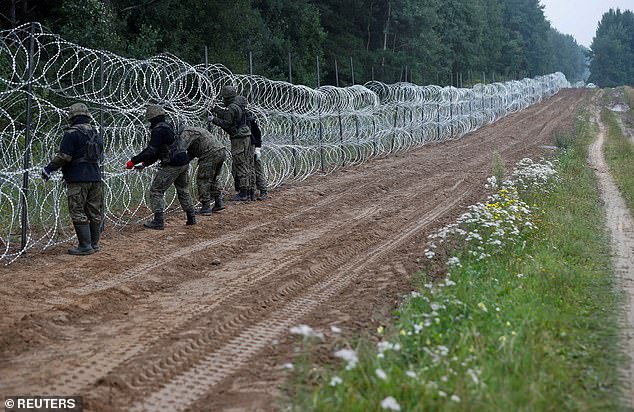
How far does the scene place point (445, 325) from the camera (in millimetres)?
5691

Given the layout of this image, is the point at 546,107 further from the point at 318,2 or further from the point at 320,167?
the point at 320,167

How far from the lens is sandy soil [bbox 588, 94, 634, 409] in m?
5.54

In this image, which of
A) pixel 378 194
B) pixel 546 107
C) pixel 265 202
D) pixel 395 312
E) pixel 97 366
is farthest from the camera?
pixel 546 107

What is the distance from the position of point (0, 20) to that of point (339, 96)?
10.8m

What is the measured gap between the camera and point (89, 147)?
891 cm

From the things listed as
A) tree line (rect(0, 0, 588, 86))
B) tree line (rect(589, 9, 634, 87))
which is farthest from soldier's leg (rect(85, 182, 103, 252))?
tree line (rect(589, 9, 634, 87))

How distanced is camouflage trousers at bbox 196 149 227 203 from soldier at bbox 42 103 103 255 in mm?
2756

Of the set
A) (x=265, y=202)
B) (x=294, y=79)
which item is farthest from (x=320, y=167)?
(x=294, y=79)

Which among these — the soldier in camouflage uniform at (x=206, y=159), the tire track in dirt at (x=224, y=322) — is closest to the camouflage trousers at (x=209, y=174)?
the soldier in camouflage uniform at (x=206, y=159)

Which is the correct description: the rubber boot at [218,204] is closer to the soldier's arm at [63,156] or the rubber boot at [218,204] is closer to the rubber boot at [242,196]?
the rubber boot at [242,196]

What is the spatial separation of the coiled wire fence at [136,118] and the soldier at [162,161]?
1.44 feet

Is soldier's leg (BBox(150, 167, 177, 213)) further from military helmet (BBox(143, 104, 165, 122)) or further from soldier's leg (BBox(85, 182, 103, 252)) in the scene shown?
soldier's leg (BBox(85, 182, 103, 252))

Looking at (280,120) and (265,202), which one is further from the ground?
(280,120)

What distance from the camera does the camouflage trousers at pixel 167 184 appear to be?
35.1 feet
